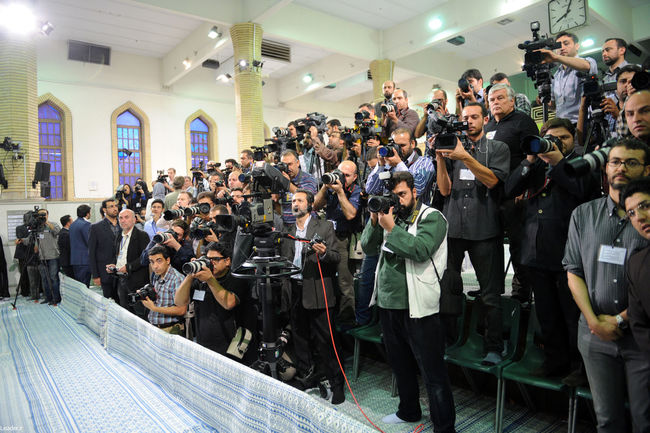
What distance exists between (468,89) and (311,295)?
2.01m

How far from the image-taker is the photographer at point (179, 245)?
11.6 feet

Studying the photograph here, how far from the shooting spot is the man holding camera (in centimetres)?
424

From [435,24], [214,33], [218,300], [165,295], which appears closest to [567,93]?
[218,300]

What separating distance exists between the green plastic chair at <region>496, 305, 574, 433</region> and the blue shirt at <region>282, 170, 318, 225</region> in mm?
1915

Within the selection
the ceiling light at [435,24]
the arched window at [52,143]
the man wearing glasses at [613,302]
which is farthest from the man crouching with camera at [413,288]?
the arched window at [52,143]

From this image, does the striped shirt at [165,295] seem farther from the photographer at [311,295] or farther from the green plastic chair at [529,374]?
the green plastic chair at [529,374]

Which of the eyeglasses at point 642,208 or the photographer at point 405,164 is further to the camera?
the photographer at point 405,164

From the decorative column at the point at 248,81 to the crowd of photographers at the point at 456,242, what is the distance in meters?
5.40

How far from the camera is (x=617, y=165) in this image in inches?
70.7

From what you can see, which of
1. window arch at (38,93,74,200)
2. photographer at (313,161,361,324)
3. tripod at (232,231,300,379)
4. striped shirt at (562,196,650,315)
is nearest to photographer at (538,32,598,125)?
photographer at (313,161,361,324)

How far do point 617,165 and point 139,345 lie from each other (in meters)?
3.13

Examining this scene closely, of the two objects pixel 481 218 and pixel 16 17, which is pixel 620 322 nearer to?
pixel 481 218

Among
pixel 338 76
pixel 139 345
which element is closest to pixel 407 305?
pixel 139 345

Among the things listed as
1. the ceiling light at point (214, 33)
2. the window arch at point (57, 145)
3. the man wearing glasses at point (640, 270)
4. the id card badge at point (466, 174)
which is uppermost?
the ceiling light at point (214, 33)
